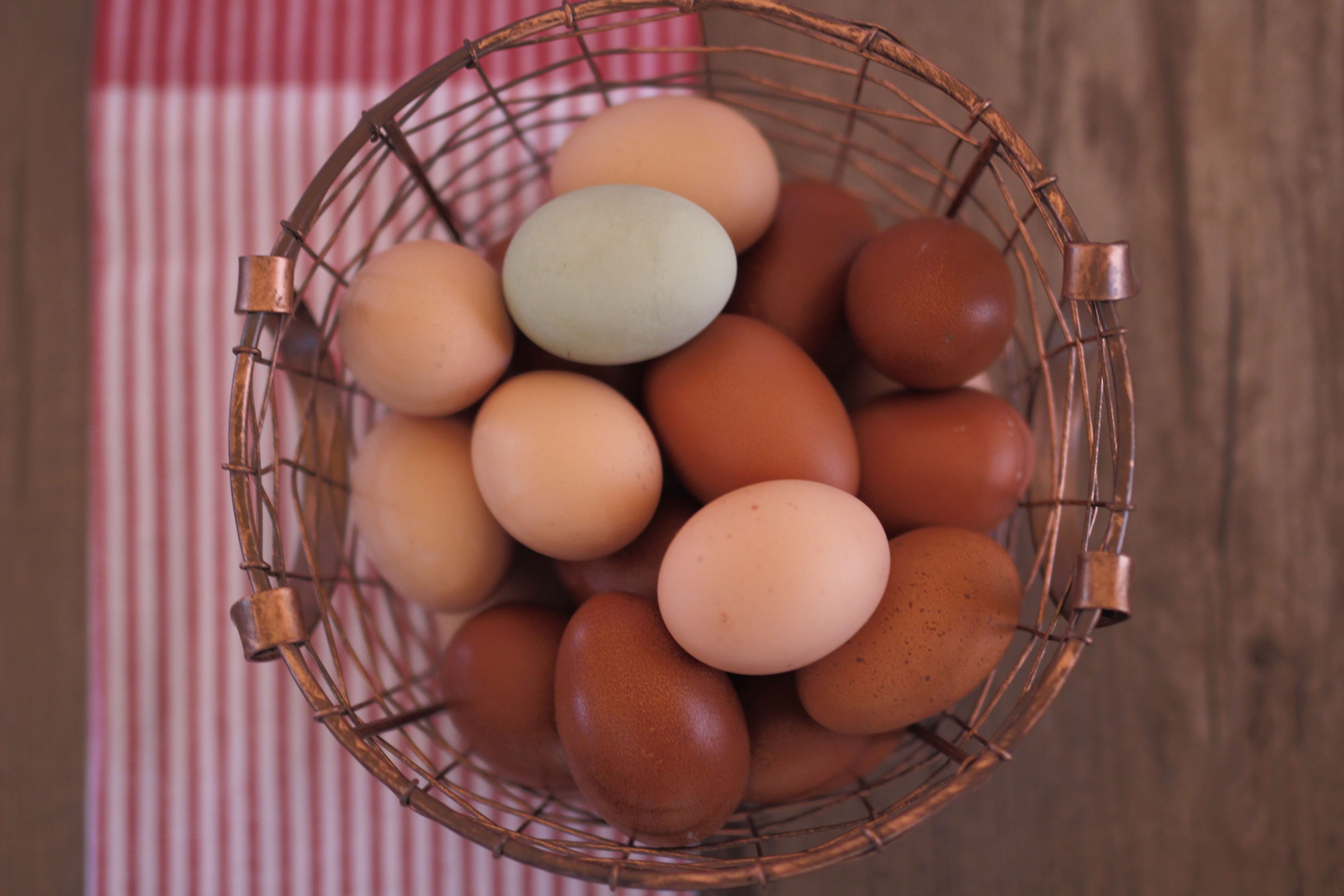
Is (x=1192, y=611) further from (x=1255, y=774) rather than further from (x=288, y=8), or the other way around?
(x=288, y=8)

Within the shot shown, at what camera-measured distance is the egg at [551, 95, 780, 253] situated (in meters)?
0.57

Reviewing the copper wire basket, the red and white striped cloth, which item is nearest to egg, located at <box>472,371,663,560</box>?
the copper wire basket

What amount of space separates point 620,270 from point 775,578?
193 mm

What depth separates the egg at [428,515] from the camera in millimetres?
563

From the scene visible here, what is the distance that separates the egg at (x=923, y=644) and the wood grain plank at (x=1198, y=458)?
1.00 ft

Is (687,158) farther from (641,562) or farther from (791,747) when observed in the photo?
(791,747)

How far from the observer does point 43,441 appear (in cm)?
78

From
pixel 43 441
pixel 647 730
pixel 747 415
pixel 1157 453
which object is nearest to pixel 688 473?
pixel 747 415

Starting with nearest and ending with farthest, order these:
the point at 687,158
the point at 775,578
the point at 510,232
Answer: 1. the point at 775,578
2. the point at 687,158
3. the point at 510,232

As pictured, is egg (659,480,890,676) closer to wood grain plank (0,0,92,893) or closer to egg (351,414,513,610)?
egg (351,414,513,610)

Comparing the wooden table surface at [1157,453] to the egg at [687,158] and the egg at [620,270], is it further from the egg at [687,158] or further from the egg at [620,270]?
the egg at [620,270]

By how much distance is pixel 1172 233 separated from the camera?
2.57 feet

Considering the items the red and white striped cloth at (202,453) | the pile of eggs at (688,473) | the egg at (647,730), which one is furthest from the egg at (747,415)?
the red and white striped cloth at (202,453)

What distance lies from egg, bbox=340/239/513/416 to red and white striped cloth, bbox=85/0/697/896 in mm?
292
